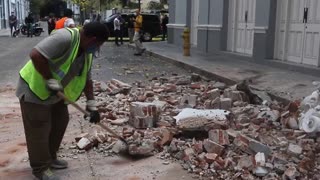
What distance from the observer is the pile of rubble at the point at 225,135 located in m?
4.50

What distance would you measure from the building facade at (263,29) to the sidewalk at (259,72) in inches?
12.6

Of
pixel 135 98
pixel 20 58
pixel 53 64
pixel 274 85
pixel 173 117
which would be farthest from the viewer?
pixel 20 58

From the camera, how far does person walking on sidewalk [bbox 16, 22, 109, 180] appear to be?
3.92 meters

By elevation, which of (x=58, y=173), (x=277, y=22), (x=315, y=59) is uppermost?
(x=277, y=22)

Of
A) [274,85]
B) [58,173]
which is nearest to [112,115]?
[58,173]

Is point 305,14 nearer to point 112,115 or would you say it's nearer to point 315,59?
point 315,59

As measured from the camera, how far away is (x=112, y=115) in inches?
270

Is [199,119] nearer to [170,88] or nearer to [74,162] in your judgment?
[74,162]

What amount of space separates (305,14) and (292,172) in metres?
7.45

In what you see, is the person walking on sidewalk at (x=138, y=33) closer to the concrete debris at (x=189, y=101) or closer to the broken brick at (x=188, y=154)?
the concrete debris at (x=189, y=101)

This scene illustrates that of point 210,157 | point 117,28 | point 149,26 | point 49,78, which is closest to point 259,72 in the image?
point 210,157

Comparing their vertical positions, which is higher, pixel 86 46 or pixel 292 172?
pixel 86 46

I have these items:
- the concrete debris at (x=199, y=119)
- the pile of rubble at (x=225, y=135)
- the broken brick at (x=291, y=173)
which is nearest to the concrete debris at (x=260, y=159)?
the pile of rubble at (x=225, y=135)

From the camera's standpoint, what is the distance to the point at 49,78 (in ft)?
12.9
